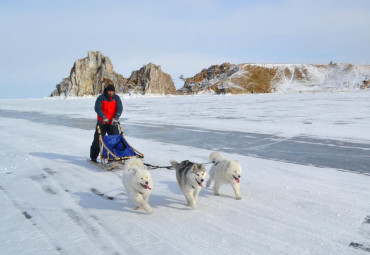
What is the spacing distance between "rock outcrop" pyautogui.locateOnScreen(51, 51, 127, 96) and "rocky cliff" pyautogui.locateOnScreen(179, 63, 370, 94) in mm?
27947

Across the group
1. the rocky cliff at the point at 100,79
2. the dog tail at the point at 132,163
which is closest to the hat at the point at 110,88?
the dog tail at the point at 132,163

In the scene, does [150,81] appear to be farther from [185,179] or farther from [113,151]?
[185,179]

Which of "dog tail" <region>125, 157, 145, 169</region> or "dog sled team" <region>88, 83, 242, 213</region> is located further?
"dog tail" <region>125, 157, 145, 169</region>

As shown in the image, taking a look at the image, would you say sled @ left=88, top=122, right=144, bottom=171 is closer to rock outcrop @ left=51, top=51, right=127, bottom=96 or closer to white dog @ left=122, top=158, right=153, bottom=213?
white dog @ left=122, top=158, right=153, bottom=213

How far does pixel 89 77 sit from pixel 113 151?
269 ft

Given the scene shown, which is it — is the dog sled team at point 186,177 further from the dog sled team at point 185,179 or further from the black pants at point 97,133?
the black pants at point 97,133

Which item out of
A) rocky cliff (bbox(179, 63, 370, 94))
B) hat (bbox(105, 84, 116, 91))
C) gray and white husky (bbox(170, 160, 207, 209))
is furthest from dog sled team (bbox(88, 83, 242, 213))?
rocky cliff (bbox(179, 63, 370, 94))

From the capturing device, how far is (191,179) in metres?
4.29

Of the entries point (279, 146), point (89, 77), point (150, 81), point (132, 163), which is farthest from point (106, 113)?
point (89, 77)

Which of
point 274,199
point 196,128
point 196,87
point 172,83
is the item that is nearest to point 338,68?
point 196,87

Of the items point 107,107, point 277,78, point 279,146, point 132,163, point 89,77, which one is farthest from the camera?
point 277,78

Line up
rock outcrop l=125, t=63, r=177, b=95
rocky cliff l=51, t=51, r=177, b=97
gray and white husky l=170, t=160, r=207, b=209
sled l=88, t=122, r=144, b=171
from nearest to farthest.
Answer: gray and white husky l=170, t=160, r=207, b=209, sled l=88, t=122, r=144, b=171, rocky cliff l=51, t=51, r=177, b=97, rock outcrop l=125, t=63, r=177, b=95

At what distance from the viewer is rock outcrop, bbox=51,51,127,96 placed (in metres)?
82.0

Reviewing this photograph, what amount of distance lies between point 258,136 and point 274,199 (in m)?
6.24
